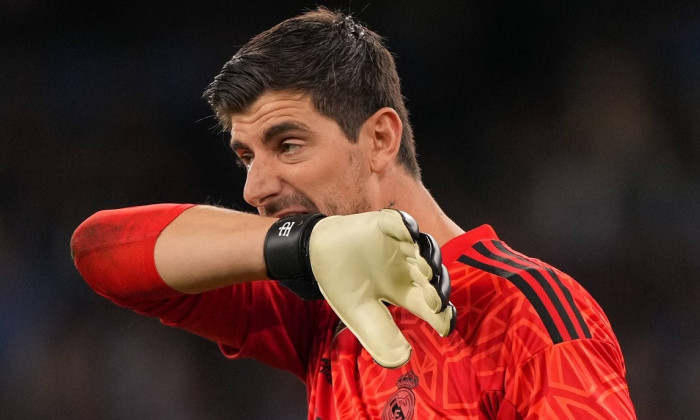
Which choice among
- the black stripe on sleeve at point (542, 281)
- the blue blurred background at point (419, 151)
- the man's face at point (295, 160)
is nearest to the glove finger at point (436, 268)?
the black stripe on sleeve at point (542, 281)

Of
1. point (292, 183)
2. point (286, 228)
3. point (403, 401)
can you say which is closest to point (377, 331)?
point (286, 228)

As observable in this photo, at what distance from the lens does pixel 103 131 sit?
3.98 meters

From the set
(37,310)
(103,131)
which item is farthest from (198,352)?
(103,131)

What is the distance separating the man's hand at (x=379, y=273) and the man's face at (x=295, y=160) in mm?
336

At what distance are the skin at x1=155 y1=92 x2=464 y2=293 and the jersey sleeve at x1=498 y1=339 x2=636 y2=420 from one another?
0.37 metres

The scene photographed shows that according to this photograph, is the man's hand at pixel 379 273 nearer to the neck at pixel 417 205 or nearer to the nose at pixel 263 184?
the nose at pixel 263 184

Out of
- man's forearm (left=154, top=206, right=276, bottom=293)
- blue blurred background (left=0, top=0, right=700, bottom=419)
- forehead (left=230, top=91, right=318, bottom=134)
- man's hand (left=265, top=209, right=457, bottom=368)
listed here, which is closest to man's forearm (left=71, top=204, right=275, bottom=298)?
man's forearm (left=154, top=206, right=276, bottom=293)

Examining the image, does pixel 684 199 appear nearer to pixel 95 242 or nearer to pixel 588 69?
pixel 588 69

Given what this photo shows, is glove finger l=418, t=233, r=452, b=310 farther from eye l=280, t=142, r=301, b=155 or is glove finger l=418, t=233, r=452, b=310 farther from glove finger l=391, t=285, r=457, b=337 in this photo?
eye l=280, t=142, r=301, b=155

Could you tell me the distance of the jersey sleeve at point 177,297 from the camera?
1.40 metres

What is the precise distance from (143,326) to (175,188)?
614 millimetres

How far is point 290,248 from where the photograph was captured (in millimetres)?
1227

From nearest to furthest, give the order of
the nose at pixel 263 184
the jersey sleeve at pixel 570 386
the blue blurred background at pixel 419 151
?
the jersey sleeve at pixel 570 386, the nose at pixel 263 184, the blue blurred background at pixel 419 151

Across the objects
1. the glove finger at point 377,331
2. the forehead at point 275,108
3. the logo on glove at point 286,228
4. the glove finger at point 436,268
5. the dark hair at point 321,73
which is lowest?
the glove finger at point 377,331
